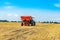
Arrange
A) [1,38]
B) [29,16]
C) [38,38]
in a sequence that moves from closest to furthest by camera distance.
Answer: [1,38] → [38,38] → [29,16]

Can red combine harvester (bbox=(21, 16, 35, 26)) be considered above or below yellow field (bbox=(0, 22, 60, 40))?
above

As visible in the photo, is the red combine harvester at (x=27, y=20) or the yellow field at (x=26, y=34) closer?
the yellow field at (x=26, y=34)

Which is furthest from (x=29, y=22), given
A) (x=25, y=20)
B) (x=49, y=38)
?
(x=49, y=38)

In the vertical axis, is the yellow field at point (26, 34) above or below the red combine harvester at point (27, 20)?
below

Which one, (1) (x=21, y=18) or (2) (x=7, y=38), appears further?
(1) (x=21, y=18)

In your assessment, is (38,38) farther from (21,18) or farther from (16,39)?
(21,18)

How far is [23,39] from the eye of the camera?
16297 millimetres

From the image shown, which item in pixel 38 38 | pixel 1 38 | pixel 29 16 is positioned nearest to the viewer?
pixel 1 38

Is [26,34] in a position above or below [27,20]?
below

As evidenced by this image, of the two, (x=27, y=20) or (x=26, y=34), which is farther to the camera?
(x=27, y=20)

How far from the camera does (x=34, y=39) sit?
16500mm

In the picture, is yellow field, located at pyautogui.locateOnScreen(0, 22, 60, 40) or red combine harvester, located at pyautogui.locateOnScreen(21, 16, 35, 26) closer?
yellow field, located at pyautogui.locateOnScreen(0, 22, 60, 40)

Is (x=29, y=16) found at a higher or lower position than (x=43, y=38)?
higher

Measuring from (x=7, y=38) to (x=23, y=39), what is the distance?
1.34 meters
